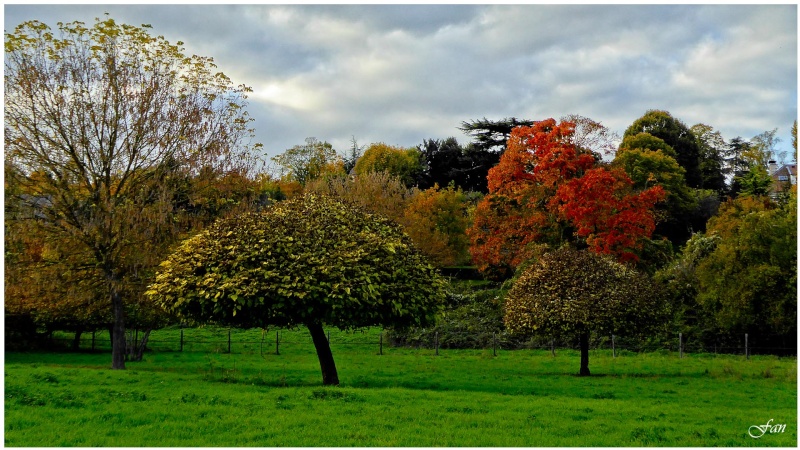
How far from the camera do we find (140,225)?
2389cm

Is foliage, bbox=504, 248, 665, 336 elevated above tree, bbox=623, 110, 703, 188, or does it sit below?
below

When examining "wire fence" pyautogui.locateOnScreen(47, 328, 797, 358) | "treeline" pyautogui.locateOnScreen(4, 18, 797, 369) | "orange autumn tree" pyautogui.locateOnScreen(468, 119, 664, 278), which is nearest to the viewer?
"treeline" pyautogui.locateOnScreen(4, 18, 797, 369)

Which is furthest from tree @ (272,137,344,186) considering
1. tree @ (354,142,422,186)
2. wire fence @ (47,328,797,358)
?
wire fence @ (47,328,797,358)

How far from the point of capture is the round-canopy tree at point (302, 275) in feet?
58.1

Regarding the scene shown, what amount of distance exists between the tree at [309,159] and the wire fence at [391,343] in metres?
39.2

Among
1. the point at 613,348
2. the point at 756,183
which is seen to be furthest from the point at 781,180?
the point at 613,348

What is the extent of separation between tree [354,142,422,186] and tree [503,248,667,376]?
51.5m

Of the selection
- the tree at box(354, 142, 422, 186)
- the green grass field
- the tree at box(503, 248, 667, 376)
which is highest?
the tree at box(354, 142, 422, 186)

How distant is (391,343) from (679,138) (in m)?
46.8

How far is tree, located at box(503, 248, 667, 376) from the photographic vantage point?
24.5 metres

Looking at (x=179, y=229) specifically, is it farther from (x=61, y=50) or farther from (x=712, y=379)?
(x=712, y=379)

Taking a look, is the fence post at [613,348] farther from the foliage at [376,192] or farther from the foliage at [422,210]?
the foliage at [376,192]

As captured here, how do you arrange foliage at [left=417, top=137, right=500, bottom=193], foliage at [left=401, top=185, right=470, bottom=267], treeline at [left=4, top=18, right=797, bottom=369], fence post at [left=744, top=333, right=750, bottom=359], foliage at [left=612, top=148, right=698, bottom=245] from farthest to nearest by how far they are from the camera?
foliage at [left=417, top=137, right=500, bottom=193]
foliage at [left=612, top=148, right=698, bottom=245]
foliage at [left=401, top=185, right=470, bottom=267]
fence post at [left=744, top=333, right=750, bottom=359]
treeline at [left=4, top=18, right=797, bottom=369]

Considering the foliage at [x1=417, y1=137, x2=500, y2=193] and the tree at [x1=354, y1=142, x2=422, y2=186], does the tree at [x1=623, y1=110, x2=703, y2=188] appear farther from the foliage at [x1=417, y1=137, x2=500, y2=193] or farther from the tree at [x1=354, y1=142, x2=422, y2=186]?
the tree at [x1=354, y1=142, x2=422, y2=186]
